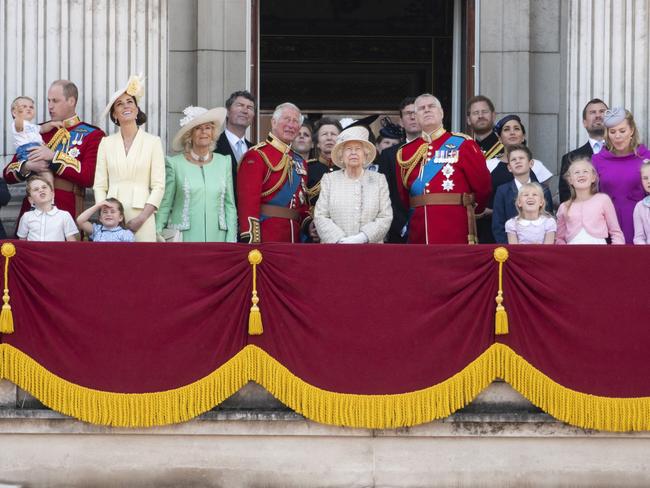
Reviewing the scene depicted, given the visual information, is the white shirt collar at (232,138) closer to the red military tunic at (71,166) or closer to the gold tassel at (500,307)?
the red military tunic at (71,166)

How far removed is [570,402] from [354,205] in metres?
2.04

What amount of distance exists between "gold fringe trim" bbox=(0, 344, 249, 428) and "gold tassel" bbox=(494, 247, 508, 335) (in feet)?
5.30

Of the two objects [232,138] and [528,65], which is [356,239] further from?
[528,65]

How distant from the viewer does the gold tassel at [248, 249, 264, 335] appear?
366 inches

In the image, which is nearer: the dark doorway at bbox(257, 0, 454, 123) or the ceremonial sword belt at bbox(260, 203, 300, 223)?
the ceremonial sword belt at bbox(260, 203, 300, 223)

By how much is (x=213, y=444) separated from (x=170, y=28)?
4.29 m

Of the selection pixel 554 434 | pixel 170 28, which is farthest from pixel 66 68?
pixel 554 434

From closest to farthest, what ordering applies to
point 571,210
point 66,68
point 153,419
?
point 153,419 < point 571,210 < point 66,68

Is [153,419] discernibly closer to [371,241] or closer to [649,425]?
[371,241]

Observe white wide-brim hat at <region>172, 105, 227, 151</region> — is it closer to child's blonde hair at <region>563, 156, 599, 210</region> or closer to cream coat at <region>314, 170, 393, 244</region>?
cream coat at <region>314, 170, 393, 244</region>

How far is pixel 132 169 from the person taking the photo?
10.2 m

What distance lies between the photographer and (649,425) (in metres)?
9.29

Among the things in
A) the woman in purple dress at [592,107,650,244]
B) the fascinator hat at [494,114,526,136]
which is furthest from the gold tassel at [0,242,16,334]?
the woman in purple dress at [592,107,650,244]

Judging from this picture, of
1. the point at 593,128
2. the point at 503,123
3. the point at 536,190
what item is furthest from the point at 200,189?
the point at 593,128
